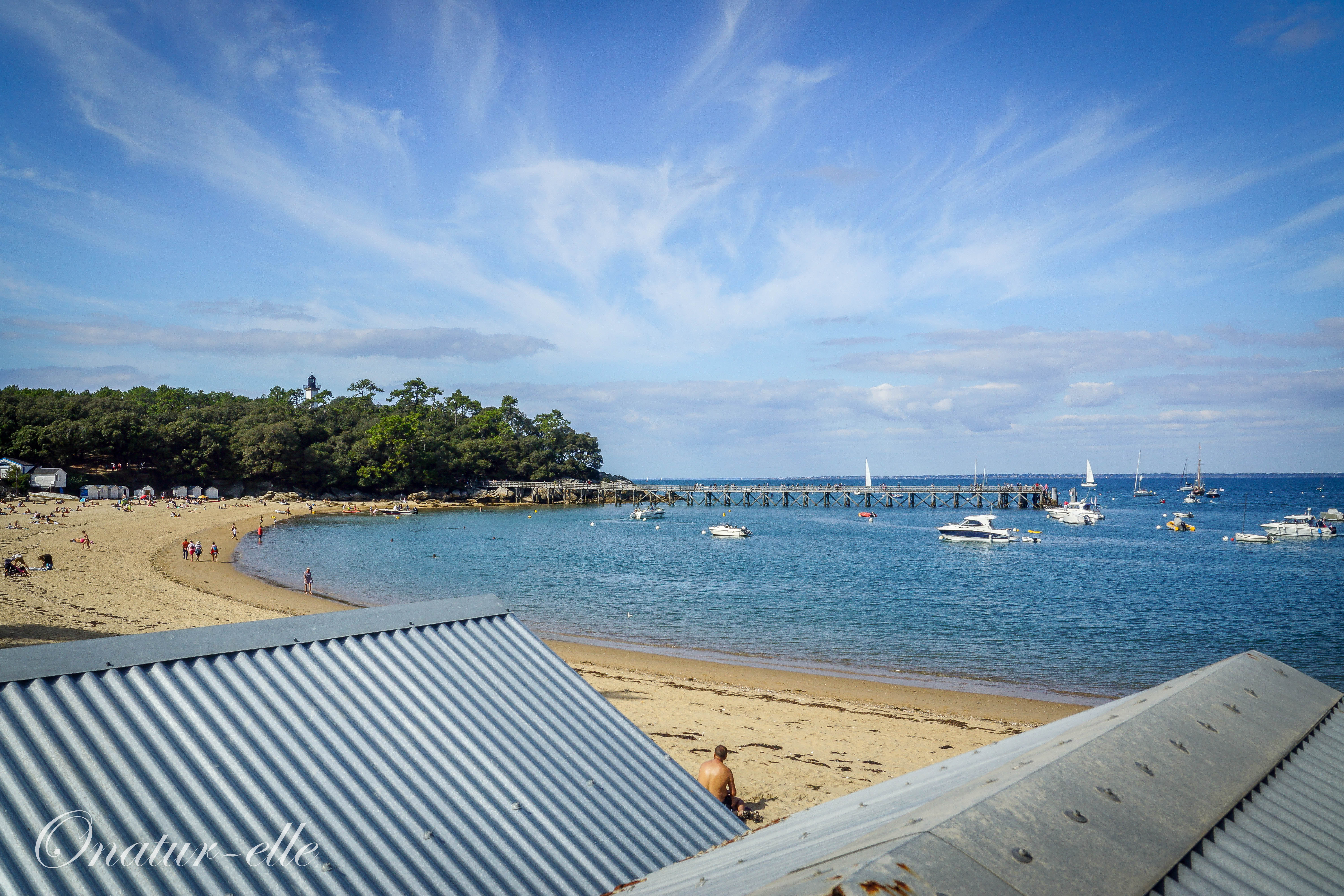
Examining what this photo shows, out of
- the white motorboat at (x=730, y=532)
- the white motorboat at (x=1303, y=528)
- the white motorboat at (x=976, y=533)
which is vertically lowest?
the white motorboat at (x=730, y=532)

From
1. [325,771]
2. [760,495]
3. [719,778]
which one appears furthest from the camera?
[760,495]

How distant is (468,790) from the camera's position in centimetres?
485

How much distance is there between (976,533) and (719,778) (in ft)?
180

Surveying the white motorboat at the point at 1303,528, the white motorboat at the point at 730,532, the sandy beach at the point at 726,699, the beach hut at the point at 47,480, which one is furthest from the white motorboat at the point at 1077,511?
the beach hut at the point at 47,480

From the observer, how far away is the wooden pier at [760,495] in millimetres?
108562

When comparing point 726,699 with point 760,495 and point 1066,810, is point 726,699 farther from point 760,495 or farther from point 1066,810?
point 760,495

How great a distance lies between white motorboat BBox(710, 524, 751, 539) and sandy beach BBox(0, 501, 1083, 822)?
3743cm

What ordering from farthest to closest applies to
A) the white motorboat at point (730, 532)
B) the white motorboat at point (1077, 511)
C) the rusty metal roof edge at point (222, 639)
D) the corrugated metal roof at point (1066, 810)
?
the white motorboat at point (1077, 511)
the white motorboat at point (730, 532)
the rusty metal roof edge at point (222, 639)
the corrugated metal roof at point (1066, 810)

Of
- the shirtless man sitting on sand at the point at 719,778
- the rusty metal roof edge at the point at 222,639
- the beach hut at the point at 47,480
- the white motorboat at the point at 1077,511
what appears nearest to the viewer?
the rusty metal roof edge at the point at 222,639

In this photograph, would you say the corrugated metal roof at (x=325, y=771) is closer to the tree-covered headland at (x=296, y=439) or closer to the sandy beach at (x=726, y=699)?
the sandy beach at (x=726, y=699)

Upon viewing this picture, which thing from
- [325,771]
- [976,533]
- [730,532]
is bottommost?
[730,532]

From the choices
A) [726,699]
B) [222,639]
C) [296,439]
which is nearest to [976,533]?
[726,699]

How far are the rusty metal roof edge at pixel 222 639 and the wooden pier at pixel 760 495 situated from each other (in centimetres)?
9856

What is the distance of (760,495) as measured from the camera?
387ft
